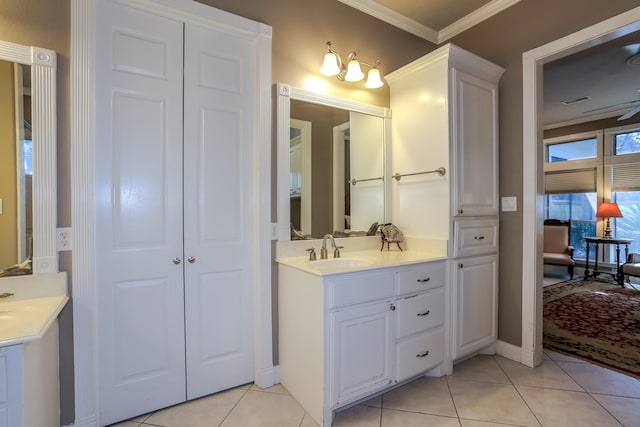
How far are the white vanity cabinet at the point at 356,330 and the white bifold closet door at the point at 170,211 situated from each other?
1.27 feet

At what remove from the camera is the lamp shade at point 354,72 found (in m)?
2.26

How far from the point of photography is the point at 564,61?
3.26 m

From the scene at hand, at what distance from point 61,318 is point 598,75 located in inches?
217

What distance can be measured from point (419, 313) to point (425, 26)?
8.09ft

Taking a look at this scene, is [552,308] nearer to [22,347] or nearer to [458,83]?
[458,83]

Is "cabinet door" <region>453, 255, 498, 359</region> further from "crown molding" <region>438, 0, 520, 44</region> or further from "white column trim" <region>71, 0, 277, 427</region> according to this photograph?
"white column trim" <region>71, 0, 277, 427</region>

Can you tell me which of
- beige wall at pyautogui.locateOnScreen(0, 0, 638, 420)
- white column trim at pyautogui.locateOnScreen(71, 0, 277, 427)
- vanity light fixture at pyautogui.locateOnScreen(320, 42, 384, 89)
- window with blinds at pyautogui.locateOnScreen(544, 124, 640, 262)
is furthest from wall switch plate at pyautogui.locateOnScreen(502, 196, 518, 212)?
window with blinds at pyautogui.locateOnScreen(544, 124, 640, 262)

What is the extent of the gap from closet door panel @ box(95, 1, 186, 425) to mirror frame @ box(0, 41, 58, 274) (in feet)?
0.59

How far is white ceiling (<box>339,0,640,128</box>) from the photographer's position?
8.28 ft

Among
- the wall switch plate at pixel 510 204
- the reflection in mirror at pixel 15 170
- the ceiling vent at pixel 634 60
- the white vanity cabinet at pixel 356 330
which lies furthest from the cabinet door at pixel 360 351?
the ceiling vent at pixel 634 60

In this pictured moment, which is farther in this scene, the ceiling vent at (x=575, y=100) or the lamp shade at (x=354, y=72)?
the ceiling vent at (x=575, y=100)

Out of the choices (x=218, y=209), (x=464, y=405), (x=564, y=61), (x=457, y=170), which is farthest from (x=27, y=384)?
(x=564, y=61)

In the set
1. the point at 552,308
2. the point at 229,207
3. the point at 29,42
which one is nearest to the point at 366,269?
the point at 229,207

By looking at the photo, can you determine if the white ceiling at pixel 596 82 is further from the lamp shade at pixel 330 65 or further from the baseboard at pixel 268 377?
the baseboard at pixel 268 377
